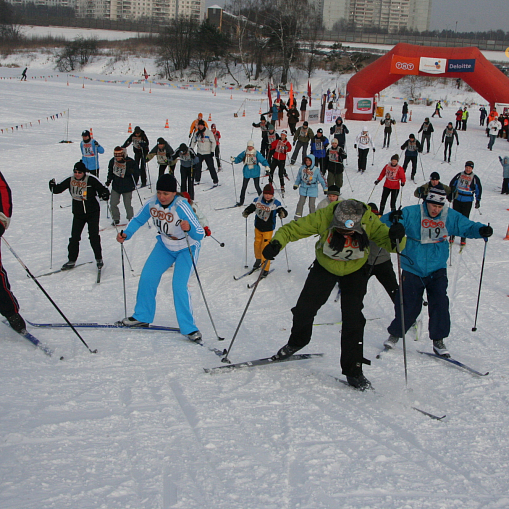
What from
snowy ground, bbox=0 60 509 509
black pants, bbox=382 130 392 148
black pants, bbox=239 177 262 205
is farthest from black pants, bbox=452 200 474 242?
black pants, bbox=382 130 392 148

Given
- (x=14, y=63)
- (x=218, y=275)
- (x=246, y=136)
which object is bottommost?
(x=218, y=275)

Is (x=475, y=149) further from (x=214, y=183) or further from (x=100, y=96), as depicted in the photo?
(x=100, y=96)

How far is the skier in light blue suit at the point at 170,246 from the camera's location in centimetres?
479

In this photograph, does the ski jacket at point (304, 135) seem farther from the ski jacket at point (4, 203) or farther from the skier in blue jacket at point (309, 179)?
the ski jacket at point (4, 203)

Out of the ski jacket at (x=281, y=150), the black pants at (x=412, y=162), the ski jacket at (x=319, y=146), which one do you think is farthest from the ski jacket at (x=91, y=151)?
the black pants at (x=412, y=162)

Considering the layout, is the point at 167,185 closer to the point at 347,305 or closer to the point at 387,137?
the point at 347,305

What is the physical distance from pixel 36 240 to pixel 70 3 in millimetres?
158646

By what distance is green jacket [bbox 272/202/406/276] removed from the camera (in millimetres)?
3867

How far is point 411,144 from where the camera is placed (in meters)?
14.1

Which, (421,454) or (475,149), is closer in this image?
(421,454)

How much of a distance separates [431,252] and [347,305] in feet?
4.36

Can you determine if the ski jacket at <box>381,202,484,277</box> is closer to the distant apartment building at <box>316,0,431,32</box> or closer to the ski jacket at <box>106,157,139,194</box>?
the ski jacket at <box>106,157,139,194</box>

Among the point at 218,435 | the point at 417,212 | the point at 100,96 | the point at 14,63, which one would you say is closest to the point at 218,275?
the point at 417,212

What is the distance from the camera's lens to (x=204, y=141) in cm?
1229
